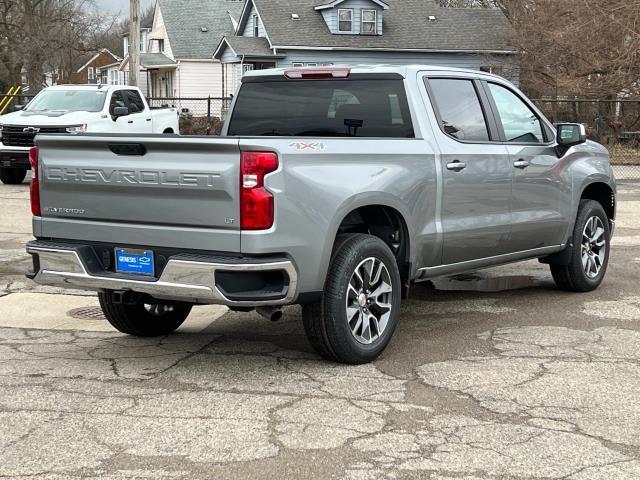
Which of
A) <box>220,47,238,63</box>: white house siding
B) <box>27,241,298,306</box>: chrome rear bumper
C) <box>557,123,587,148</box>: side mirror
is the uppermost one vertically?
<box>220,47,238,63</box>: white house siding

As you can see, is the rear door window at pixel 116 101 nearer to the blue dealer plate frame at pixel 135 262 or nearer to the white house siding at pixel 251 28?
the blue dealer plate frame at pixel 135 262

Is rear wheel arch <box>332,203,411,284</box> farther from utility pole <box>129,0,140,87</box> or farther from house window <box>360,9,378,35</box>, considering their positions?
house window <box>360,9,378,35</box>

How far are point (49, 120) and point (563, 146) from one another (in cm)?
1230

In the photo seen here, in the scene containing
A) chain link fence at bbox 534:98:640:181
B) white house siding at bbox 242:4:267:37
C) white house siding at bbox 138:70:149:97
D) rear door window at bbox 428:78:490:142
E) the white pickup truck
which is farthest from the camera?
white house siding at bbox 138:70:149:97

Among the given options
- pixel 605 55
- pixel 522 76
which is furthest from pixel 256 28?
pixel 605 55

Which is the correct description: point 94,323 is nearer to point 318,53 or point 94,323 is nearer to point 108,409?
point 108,409

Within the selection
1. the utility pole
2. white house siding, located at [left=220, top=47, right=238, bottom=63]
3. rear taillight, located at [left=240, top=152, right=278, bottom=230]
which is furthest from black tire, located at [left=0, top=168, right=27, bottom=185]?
white house siding, located at [left=220, top=47, right=238, bottom=63]

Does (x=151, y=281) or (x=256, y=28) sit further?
(x=256, y=28)

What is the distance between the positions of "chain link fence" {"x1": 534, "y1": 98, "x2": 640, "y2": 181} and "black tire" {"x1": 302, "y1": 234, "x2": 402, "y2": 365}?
1717cm

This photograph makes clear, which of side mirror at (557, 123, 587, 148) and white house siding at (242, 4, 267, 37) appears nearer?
side mirror at (557, 123, 587, 148)

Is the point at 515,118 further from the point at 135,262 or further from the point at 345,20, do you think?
the point at 345,20

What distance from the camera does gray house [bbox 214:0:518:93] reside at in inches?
1812

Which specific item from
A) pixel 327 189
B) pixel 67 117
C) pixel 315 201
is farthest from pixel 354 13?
pixel 315 201

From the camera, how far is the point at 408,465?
428 centimetres
